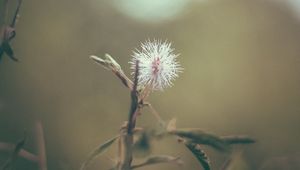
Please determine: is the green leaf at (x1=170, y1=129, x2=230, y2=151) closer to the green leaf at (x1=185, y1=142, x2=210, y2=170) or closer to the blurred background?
the green leaf at (x1=185, y1=142, x2=210, y2=170)

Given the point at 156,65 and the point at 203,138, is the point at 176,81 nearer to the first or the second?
the point at 156,65

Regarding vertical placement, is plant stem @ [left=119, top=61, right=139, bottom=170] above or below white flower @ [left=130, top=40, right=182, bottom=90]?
below

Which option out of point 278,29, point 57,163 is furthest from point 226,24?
point 57,163

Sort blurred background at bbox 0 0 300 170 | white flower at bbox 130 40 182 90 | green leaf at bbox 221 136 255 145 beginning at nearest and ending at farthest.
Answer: green leaf at bbox 221 136 255 145, white flower at bbox 130 40 182 90, blurred background at bbox 0 0 300 170

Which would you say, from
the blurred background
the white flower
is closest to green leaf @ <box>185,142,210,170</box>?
the white flower

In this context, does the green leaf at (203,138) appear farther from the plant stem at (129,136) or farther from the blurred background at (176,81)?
the blurred background at (176,81)

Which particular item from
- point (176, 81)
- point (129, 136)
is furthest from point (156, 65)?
point (176, 81)
